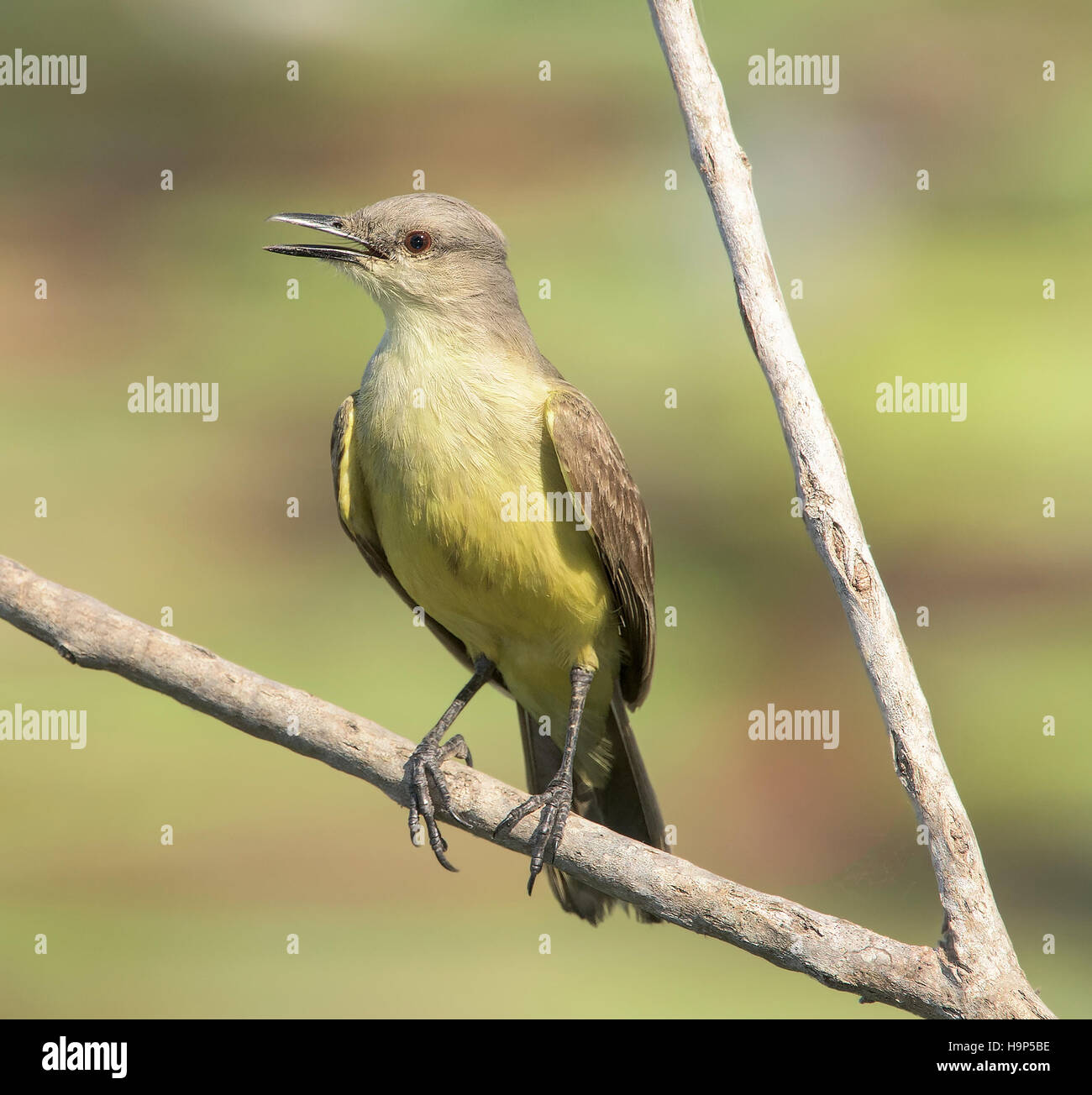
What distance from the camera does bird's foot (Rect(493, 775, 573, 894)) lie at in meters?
4.28

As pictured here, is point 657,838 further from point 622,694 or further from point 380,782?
point 380,782

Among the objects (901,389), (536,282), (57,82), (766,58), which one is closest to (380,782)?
(901,389)

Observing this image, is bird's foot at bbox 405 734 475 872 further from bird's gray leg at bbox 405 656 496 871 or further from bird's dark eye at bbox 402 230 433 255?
bird's dark eye at bbox 402 230 433 255

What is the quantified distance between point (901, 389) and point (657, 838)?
12.0m

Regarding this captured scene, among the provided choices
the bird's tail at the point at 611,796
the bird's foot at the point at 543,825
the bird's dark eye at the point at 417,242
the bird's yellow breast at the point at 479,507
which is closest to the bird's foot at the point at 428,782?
the bird's foot at the point at 543,825

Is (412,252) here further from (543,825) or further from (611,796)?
(611,796)

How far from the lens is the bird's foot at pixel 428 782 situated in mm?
4402

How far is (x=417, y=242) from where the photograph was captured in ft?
16.1

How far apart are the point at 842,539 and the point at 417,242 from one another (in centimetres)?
241

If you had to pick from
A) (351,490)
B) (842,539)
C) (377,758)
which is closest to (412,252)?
(351,490)

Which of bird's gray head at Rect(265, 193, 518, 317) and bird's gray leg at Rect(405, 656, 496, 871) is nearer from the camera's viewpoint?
bird's gray leg at Rect(405, 656, 496, 871)

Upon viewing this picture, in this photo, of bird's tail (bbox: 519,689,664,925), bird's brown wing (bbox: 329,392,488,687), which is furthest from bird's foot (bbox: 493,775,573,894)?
bird's brown wing (bbox: 329,392,488,687)

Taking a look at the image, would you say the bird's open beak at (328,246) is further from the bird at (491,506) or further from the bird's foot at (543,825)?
the bird's foot at (543,825)

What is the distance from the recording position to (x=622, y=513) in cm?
488
